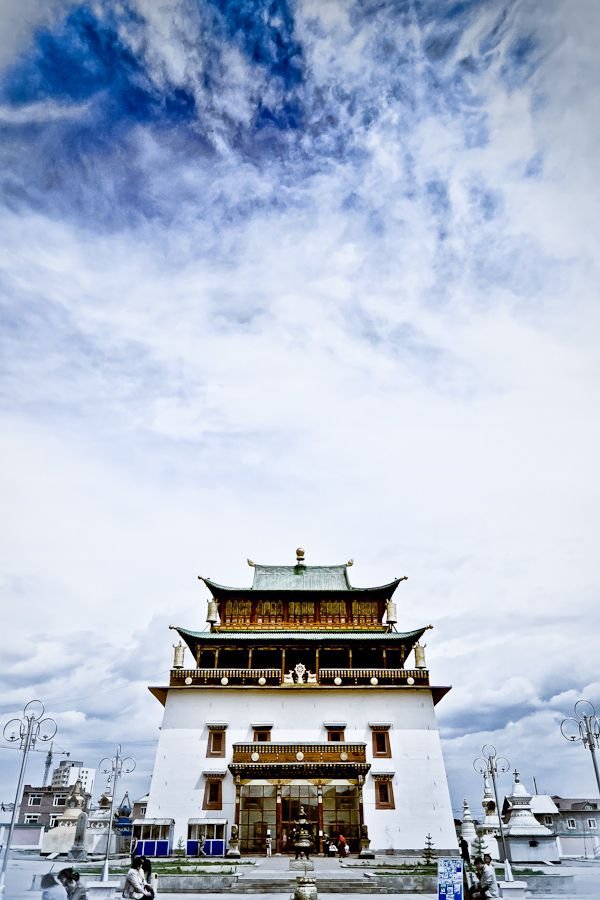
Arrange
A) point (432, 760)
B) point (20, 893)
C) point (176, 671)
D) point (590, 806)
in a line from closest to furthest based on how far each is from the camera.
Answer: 1. point (20, 893)
2. point (432, 760)
3. point (176, 671)
4. point (590, 806)

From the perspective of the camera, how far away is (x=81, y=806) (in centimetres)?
3969

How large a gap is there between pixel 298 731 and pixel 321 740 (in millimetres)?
1529

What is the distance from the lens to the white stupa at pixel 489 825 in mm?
35369

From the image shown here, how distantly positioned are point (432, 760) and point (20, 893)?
26612 mm

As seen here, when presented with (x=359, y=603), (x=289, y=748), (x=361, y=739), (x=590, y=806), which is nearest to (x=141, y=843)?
(x=289, y=748)

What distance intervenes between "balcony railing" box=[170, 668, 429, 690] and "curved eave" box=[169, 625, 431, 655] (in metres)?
2.24

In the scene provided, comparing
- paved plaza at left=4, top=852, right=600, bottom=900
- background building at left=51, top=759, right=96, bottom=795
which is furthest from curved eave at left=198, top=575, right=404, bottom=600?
background building at left=51, top=759, right=96, bottom=795

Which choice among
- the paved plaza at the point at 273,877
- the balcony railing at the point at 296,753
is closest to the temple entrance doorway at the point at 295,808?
the balcony railing at the point at 296,753

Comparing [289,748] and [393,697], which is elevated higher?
[393,697]

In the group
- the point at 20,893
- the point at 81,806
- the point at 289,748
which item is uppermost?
the point at 289,748

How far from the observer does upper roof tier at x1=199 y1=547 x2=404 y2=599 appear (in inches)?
1879

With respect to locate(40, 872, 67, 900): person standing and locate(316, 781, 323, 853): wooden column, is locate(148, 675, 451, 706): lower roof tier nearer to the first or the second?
locate(316, 781, 323, 853): wooden column

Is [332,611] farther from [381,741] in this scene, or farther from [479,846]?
[479,846]

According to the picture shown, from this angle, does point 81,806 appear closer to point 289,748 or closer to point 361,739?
point 289,748
